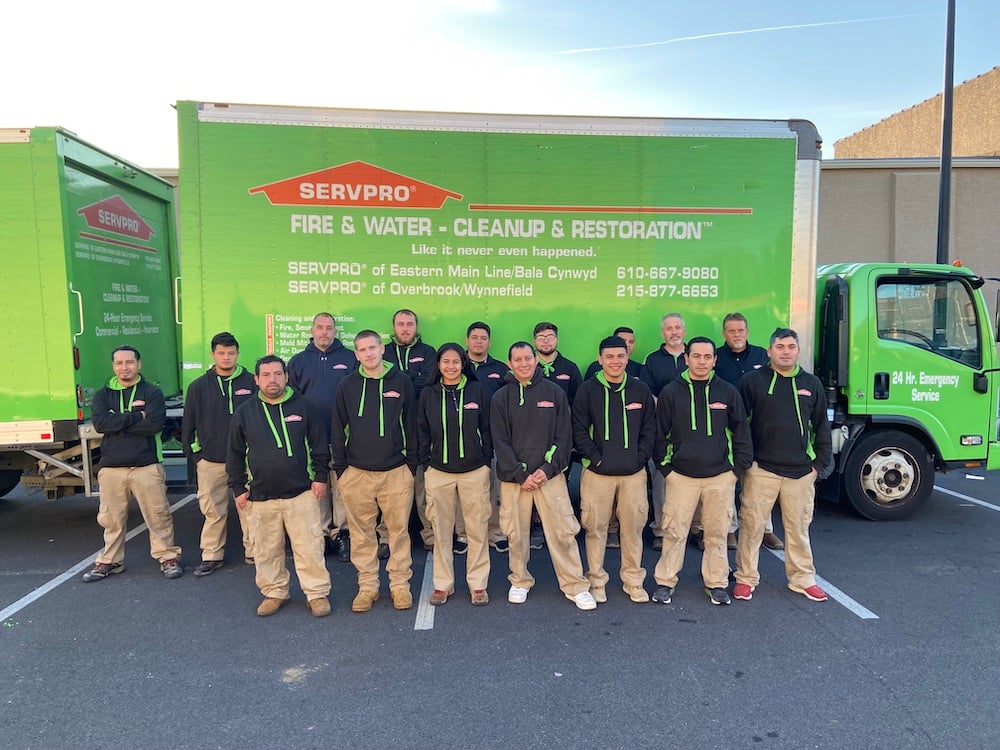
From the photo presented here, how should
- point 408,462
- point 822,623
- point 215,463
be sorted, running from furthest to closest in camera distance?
point 215,463 < point 408,462 < point 822,623

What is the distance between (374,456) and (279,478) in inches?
23.3

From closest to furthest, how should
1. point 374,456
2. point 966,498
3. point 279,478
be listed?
point 279,478 < point 374,456 < point 966,498

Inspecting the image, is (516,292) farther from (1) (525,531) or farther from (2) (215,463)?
(2) (215,463)

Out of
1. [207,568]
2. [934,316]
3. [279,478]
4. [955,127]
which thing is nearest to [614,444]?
[279,478]

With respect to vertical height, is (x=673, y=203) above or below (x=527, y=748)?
above

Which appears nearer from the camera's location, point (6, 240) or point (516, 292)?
point (6, 240)

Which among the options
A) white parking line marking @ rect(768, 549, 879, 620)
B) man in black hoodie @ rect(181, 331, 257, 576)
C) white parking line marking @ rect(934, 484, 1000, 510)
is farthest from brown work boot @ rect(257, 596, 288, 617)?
white parking line marking @ rect(934, 484, 1000, 510)

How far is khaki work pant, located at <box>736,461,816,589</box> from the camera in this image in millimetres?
4309

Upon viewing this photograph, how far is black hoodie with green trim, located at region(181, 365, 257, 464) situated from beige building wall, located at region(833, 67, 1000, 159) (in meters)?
18.3

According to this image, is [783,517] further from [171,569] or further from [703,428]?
[171,569]

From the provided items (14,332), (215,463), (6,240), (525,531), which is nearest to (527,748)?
Answer: (525,531)

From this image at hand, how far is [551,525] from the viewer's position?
14.0ft

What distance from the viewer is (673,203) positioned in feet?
17.3

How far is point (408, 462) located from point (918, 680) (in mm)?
3076
